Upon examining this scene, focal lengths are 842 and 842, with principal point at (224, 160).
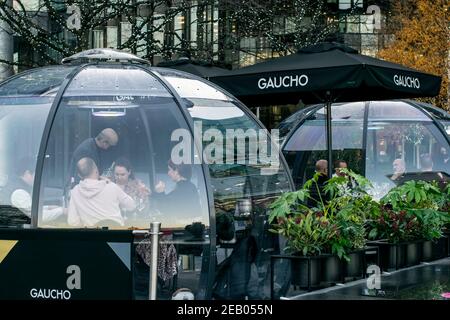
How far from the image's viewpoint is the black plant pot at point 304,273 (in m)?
5.23

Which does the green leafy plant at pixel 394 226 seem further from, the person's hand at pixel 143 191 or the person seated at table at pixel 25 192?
the person seated at table at pixel 25 192

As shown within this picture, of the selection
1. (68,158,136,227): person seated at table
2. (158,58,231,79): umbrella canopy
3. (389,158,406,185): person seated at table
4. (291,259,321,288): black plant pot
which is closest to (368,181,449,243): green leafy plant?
(291,259,321,288): black plant pot

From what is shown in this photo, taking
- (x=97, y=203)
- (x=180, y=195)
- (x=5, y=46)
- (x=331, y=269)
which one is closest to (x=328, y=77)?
(x=180, y=195)

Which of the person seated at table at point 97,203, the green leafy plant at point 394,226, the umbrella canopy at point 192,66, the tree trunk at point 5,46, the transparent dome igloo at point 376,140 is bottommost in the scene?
the green leafy plant at point 394,226

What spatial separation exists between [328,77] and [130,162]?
10.7ft

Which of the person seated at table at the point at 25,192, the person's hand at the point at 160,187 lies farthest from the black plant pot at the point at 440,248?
the person seated at table at the point at 25,192

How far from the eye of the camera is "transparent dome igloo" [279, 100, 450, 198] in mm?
13594

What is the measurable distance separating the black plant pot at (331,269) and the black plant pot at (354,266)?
0.36ft

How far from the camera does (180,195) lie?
22.4ft

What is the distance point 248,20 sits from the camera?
89.0 ft

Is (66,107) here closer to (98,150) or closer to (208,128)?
(98,150)

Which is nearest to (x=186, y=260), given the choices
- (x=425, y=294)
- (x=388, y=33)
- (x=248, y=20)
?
(x=425, y=294)
